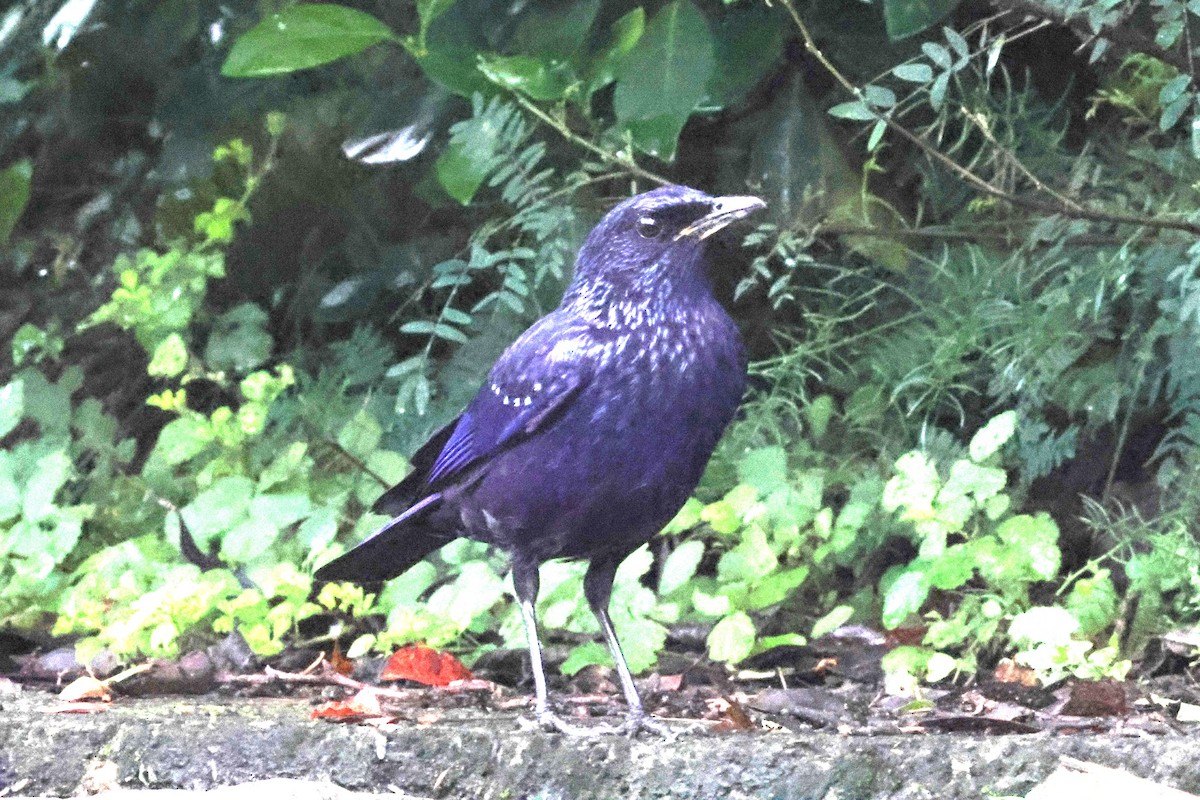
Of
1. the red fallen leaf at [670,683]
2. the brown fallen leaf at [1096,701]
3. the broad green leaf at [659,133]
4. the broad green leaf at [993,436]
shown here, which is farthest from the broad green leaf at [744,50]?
the brown fallen leaf at [1096,701]

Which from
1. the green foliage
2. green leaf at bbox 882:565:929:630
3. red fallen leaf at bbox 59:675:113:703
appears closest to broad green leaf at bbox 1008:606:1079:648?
the green foliage

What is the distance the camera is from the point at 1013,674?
11.5 ft

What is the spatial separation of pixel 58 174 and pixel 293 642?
303 centimetres

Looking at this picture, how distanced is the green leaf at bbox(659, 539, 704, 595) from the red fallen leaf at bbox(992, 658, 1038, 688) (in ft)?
2.21

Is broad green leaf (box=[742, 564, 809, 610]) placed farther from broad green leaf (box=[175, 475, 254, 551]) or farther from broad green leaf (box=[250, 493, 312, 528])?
broad green leaf (box=[175, 475, 254, 551])

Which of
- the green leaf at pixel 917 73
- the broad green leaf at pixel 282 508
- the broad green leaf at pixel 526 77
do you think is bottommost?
the broad green leaf at pixel 282 508

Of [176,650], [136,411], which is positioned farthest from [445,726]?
[136,411]

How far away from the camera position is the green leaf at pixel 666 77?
4023 millimetres

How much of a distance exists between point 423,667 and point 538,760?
0.95 m

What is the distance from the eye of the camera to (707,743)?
256cm

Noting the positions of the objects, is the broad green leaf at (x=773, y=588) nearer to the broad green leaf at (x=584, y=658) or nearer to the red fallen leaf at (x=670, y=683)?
the red fallen leaf at (x=670, y=683)

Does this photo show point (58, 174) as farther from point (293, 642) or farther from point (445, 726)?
point (445, 726)

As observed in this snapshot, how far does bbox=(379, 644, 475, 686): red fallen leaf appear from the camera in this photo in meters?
3.43

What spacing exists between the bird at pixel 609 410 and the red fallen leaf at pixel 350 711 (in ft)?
0.97
